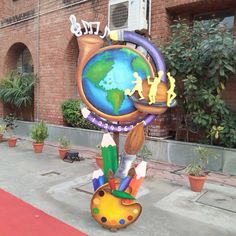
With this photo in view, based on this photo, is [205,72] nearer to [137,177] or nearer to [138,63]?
[138,63]

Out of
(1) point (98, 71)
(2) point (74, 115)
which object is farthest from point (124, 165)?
(2) point (74, 115)

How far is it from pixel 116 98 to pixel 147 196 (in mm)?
1822

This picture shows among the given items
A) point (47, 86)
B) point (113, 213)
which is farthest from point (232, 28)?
point (47, 86)

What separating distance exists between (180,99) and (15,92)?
5.85 meters

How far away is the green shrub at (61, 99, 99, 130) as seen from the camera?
28.1ft

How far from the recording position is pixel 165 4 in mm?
6719

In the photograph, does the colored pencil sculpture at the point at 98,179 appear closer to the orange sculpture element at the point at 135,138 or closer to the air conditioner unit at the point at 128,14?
the orange sculpture element at the point at 135,138

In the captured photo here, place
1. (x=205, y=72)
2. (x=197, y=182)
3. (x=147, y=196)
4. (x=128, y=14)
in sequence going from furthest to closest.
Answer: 1. (x=128, y=14)
2. (x=205, y=72)
3. (x=197, y=182)
4. (x=147, y=196)

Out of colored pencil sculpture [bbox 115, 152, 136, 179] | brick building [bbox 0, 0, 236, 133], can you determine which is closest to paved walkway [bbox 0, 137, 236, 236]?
colored pencil sculpture [bbox 115, 152, 136, 179]

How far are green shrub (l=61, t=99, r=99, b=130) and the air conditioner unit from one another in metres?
2.88

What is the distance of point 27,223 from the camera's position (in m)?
3.59

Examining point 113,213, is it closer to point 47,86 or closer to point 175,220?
point 175,220

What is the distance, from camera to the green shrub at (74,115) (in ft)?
28.1

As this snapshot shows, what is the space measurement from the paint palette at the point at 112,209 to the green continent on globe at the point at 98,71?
1.22 metres
